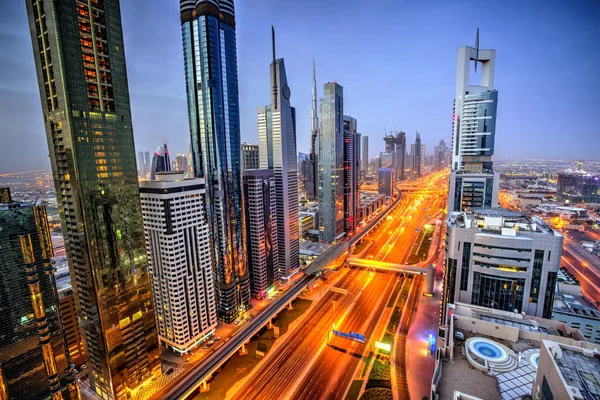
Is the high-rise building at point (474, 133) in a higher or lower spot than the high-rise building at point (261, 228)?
higher

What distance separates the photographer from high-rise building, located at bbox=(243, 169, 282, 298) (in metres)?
98.5

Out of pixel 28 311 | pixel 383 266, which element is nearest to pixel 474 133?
pixel 383 266

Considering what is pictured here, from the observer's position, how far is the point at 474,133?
368 ft

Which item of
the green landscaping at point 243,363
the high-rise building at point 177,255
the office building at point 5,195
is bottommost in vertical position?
the green landscaping at point 243,363

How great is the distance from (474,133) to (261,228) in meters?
92.1

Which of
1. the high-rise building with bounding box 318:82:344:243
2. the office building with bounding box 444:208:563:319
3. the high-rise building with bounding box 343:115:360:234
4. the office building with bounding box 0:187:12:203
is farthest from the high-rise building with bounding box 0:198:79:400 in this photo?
the high-rise building with bounding box 343:115:360:234

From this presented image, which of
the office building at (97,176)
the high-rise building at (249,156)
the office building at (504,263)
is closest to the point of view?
the office building at (97,176)

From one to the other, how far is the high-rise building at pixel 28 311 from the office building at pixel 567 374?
70.6 m

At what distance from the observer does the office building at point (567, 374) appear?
2038 centimetres

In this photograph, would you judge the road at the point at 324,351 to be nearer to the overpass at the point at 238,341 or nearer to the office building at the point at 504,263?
the overpass at the point at 238,341

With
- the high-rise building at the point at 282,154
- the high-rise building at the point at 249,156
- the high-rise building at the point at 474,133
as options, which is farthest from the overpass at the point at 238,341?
the high-rise building at the point at 249,156

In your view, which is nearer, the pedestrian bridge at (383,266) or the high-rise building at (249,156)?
the pedestrian bridge at (383,266)

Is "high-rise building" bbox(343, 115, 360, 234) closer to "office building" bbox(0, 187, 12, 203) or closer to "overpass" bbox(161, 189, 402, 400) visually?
"overpass" bbox(161, 189, 402, 400)

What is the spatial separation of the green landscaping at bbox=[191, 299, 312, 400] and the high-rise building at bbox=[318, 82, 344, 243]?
7338cm
